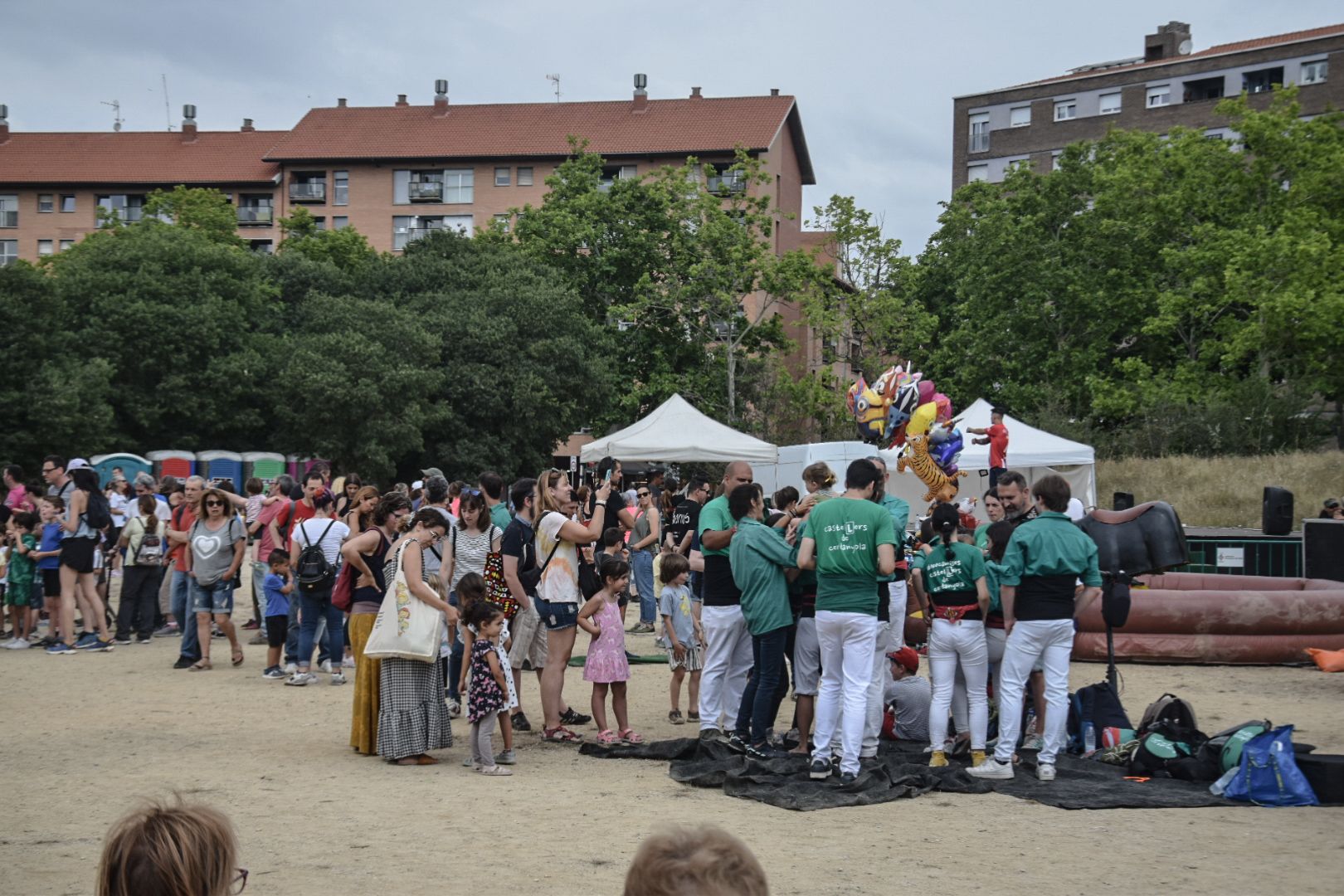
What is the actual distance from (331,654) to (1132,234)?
38190 millimetres

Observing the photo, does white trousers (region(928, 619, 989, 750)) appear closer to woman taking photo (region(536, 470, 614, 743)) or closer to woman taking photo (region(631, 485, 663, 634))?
woman taking photo (region(536, 470, 614, 743))

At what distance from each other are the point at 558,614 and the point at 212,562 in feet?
15.6

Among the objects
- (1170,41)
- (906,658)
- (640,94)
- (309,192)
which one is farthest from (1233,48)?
(906,658)

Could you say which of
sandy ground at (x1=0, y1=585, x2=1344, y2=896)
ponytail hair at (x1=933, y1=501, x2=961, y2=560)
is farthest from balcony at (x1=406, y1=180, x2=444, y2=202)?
ponytail hair at (x1=933, y1=501, x2=961, y2=560)

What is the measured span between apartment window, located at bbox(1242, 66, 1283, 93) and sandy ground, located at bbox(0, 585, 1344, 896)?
6113 centimetres

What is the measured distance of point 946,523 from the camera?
339 inches

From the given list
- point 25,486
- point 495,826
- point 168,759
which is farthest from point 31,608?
point 495,826

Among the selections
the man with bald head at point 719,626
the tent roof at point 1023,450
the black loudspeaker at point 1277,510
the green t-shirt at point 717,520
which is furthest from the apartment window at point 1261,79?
the man with bald head at point 719,626

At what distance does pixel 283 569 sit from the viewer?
12719mm

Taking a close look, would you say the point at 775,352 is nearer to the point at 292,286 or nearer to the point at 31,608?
the point at 292,286

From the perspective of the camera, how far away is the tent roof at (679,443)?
19.9 metres

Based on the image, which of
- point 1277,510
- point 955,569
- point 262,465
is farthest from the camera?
point 262,465

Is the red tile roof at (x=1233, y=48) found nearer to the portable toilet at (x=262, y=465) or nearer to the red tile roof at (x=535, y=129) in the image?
the red tile roof at (x=535, y=129)

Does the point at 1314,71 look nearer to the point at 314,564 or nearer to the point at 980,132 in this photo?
the point at 980,132
